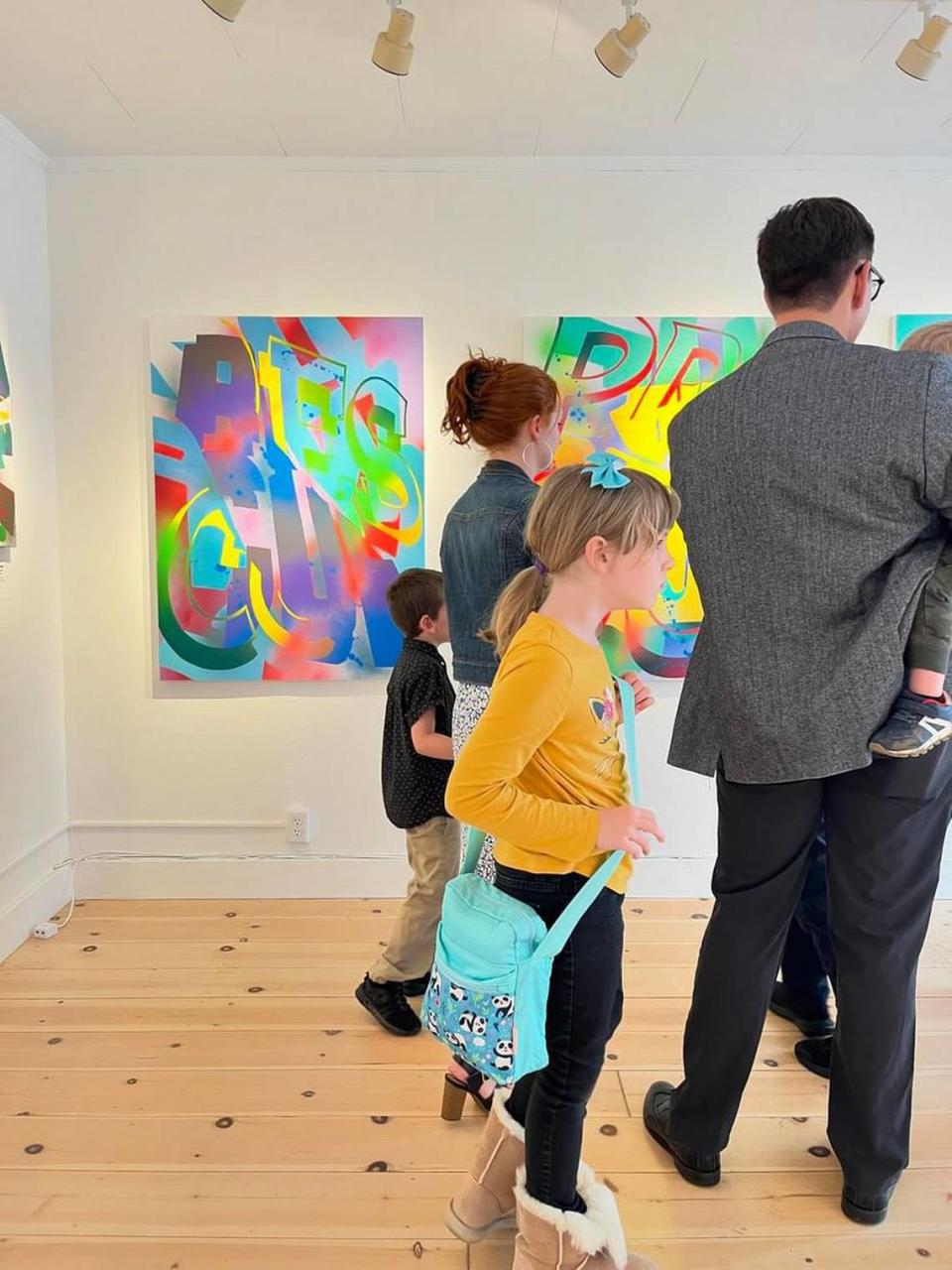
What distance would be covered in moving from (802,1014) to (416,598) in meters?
1.36

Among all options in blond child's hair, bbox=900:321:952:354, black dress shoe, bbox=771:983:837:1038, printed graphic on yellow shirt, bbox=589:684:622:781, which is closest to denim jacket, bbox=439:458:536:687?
printed graphic on yellow shirt, bbox=589:684:622:781

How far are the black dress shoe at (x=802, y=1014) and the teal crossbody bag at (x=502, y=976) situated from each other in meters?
1.16

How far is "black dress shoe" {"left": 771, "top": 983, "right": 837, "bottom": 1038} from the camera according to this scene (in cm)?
221

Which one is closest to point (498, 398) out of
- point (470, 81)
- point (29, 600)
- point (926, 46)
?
point (470, 81)

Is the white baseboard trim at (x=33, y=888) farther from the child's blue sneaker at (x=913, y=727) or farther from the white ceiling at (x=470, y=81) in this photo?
the child's blue sneaker at (x=913, y=727)

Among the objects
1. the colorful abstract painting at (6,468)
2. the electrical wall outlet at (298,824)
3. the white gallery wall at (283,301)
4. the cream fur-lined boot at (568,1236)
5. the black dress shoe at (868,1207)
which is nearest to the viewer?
the cream fur-lined boot at (568,1236)

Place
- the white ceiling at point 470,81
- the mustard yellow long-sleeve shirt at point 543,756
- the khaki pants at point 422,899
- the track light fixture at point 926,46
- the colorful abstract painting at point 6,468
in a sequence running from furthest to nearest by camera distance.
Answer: the colorful abstract painting at point 6,468 < the khaki pants at point 422,899 < the white ceiling at point 470,81 < the track light fixture at point 926,46 < the mustard yellow long-sleeve shirt at point 543,756

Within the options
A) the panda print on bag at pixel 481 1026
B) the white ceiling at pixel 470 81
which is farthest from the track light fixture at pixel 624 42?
the panda print on bag at pixel 481 1026

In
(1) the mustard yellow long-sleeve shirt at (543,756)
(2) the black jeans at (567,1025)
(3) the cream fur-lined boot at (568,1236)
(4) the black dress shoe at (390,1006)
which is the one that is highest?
(1) the mustard yellow long-sleeve shirt at (543,756)

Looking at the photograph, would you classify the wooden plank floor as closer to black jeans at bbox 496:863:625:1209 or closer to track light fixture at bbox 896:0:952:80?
black jeans at bbox 496:863:625:1209

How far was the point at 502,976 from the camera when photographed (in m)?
1.25

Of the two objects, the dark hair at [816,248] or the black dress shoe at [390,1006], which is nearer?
the dark hair at [816,248]

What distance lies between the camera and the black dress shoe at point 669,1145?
68.1 inches

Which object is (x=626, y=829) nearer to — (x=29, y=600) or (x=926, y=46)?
(x=926, y=46)
